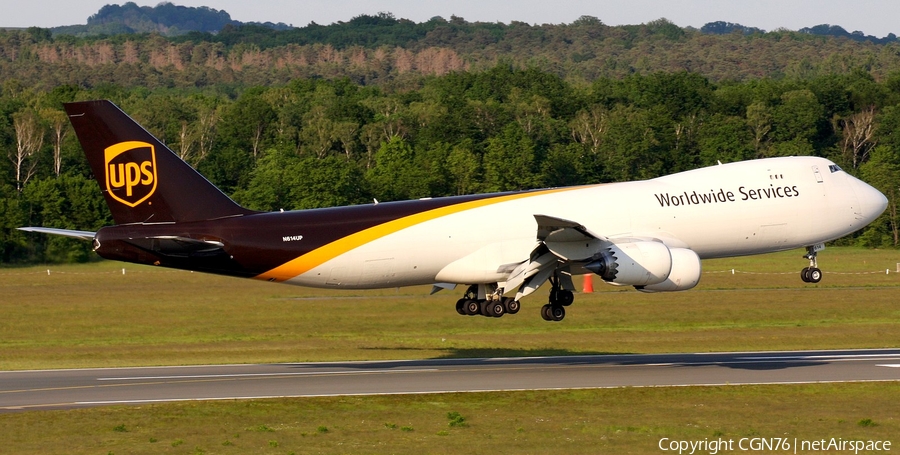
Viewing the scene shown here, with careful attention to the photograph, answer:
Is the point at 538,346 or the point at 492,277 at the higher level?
the point at 492,277

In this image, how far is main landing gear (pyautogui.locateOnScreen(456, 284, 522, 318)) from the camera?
43.4 meters

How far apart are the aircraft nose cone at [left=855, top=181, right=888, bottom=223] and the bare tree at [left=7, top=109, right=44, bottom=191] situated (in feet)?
242

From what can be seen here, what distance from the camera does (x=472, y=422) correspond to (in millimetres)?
32281

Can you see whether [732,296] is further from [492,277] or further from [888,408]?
[888,408]

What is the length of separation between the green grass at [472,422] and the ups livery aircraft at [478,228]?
240 inches

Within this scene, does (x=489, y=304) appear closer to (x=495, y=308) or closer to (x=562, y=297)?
(x=495, y=308)

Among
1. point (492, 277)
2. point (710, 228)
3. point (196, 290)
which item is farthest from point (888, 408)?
point (196, 290)

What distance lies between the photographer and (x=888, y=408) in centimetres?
3444

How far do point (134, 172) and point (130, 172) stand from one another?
13 cm

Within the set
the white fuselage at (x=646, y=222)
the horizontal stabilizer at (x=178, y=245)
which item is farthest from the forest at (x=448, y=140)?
the white fuselage at (x=646, y=222)

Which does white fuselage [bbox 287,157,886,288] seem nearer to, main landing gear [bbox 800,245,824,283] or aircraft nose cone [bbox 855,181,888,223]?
aircraft nose cone [bbox 855,181,888,223]

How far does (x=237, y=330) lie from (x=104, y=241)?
20126mm

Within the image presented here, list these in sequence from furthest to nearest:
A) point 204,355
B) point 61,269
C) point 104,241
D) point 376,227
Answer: point 61,269, point 204,355, point 376,227, point 104,241

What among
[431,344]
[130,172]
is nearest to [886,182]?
[431,344]
